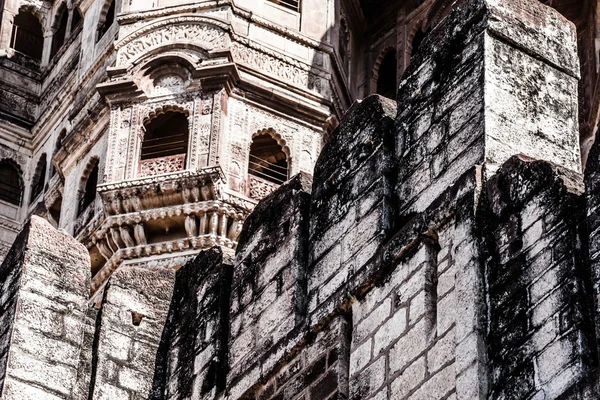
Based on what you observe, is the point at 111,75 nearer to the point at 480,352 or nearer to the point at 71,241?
the point at 71,241

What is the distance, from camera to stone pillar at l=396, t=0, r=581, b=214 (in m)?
9.05

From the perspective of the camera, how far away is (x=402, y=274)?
9102mm

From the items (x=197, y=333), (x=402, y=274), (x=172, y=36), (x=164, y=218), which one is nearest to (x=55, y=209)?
(x=172, y=36)

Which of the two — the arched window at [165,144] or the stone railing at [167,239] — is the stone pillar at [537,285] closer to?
the stone railing at [167,239]

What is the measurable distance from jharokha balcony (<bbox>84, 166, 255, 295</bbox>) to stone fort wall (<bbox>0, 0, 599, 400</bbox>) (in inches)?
557

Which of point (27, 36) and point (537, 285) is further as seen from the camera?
point (27, 36)

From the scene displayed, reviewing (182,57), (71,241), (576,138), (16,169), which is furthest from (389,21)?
(576,138)

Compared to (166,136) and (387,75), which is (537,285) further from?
(387,75)

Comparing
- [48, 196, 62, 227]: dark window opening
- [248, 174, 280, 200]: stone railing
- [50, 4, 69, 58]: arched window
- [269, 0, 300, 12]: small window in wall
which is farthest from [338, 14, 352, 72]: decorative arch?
[50, 4, 69, 58]: arched window

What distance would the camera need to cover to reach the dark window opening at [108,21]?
3062 cm

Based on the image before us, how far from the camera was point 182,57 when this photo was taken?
1100 inches

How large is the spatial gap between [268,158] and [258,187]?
1699 millimetres

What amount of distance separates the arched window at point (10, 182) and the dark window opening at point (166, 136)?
5108 millimetres

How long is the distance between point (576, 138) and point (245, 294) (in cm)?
228
